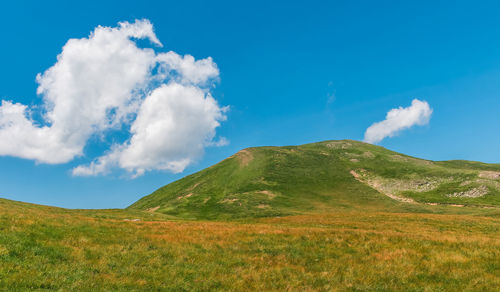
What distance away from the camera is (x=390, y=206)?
82188mm

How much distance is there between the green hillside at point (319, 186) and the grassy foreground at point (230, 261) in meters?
52.8

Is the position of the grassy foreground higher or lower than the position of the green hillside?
lower

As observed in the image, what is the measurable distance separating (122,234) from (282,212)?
5578 cm

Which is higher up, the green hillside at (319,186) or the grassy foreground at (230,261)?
the green hillside at (319,186)

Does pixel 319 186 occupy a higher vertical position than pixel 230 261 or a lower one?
higher

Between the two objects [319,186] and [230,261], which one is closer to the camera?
[230,261]

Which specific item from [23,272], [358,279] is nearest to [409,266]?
[358,279]

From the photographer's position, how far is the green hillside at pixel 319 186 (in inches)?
3221

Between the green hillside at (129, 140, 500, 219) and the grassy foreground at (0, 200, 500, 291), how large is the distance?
52778 mm

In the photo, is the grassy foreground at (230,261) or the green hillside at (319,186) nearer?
the grassy foreground at (230,261)

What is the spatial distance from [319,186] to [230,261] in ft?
324

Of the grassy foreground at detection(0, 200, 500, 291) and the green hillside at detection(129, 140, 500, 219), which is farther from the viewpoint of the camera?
the green hillside at detection(129, 140, 500, 219)

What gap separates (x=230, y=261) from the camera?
14688 mm

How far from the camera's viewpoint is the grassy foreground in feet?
37.2
